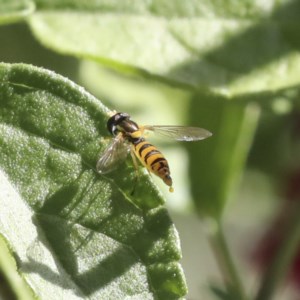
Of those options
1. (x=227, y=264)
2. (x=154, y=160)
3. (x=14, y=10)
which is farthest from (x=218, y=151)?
(x=14, y=10)

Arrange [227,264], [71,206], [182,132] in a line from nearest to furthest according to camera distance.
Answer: [71,206]
[182,132]
[227,264]

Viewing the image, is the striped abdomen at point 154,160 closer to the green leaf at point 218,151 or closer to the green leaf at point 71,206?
the green leaf at point 71,206

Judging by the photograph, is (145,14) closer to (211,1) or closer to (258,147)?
(211,1)

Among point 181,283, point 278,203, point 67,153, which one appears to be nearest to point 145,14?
point 67,153

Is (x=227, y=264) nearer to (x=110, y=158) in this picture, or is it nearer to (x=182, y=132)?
(x=182, y=132)

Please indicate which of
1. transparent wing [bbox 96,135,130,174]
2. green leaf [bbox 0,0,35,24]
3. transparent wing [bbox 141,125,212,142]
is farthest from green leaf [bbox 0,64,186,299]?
transparent wing [bbox 141,125,212,142]

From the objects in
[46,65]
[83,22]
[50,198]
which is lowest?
[50,198]
